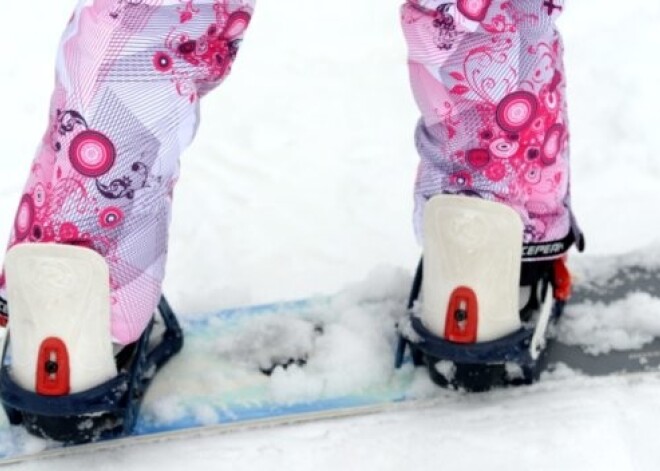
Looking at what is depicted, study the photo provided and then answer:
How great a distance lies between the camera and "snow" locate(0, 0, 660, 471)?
1.41m

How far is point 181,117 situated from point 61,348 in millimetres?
310

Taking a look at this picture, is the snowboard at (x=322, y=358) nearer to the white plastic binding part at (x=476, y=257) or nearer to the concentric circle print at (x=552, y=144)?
the white plastic binding part at (x=476, y=257)

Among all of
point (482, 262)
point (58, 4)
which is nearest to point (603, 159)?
point (482, 262)

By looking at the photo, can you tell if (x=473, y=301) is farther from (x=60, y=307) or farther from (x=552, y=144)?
(x=60, y=307)

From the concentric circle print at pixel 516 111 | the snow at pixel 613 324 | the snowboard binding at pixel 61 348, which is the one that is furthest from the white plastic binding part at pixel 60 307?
Result: the snow at pixel 613 324

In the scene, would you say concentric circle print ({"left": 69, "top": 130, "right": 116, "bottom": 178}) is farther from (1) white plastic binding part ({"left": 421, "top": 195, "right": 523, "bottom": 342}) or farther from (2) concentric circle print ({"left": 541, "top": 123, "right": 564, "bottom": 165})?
(2) concentric circle print ({"left": 541, "top": 123, "right": 564, "bottom": 165})

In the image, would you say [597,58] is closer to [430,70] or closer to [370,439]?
[430,70]

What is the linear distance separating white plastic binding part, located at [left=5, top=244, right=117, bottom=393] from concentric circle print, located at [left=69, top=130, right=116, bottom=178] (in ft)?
0.31

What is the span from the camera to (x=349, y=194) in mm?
2053

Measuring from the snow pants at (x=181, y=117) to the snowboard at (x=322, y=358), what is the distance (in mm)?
164

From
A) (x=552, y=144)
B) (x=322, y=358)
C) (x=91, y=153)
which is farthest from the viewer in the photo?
(x=322, y=358)

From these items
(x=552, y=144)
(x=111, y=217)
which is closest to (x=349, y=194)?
(x=552, y=144)

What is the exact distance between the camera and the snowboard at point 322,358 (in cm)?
149

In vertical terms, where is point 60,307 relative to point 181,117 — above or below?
below
